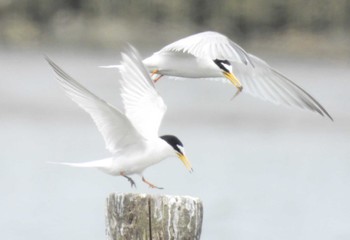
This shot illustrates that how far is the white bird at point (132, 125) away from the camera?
5.48 m

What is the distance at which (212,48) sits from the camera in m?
6.21

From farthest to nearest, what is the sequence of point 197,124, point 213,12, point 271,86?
point 213,12 → point 197,124 → point 271,86

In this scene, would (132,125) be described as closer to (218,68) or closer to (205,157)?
(218,68)

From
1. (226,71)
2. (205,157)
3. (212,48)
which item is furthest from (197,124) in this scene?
(212,48)

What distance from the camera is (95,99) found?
5.39m

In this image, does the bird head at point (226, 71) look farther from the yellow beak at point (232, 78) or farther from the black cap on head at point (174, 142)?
the black cap on head at point (174, 142)

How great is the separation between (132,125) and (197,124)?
11166mm

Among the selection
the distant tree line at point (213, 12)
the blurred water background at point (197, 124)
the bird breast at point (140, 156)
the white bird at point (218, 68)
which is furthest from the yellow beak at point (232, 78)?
the distant tree line at point (213, 12)

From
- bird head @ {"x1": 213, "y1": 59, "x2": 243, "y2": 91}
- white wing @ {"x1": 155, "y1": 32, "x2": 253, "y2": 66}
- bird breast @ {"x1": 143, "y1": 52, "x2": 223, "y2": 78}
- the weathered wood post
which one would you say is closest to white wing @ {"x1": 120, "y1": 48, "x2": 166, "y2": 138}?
white wing @ {"x1": 155, "y1": 32, "x2": 253, "y2": 66}

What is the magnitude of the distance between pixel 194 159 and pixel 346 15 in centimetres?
878

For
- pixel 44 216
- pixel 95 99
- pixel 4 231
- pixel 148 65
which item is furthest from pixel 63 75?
pixel 44 216

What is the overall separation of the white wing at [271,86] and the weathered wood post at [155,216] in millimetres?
1625

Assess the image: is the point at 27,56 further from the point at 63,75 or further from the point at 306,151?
the point at 63,75

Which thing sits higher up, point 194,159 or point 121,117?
point 121,117
